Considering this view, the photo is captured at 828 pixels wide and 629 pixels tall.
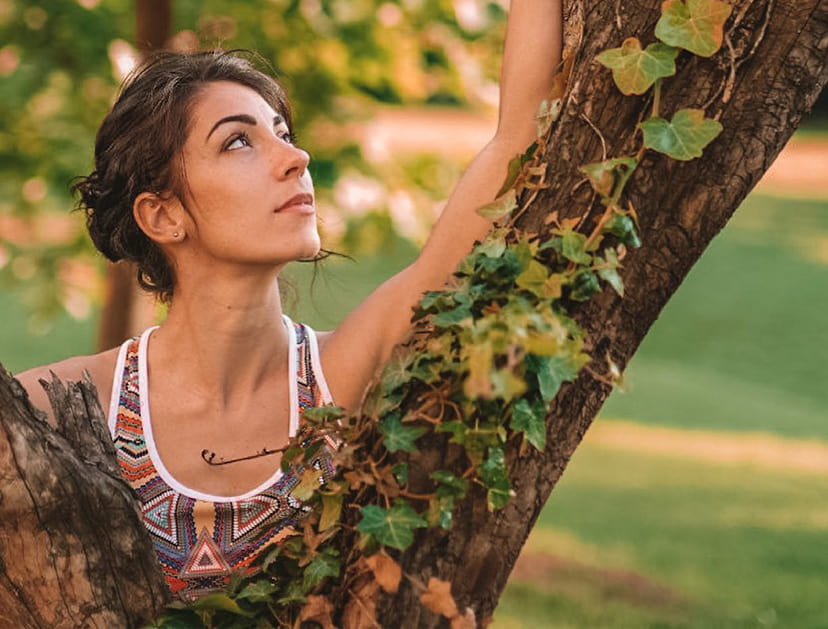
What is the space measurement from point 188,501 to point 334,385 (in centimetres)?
39

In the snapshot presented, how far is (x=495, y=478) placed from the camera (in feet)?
6.19

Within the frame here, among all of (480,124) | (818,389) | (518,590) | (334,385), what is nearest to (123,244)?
(334,385)

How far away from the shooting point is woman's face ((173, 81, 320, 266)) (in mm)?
2578

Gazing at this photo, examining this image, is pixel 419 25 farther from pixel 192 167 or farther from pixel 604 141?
pixel 604 141

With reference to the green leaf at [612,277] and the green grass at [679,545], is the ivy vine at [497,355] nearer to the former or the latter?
the green leaf at [612,277]

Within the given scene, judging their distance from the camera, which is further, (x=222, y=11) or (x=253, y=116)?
(x=222, y=11)

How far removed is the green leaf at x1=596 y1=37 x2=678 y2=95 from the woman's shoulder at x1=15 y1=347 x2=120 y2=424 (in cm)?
130

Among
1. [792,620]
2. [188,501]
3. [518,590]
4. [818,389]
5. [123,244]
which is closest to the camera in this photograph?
[188,501]

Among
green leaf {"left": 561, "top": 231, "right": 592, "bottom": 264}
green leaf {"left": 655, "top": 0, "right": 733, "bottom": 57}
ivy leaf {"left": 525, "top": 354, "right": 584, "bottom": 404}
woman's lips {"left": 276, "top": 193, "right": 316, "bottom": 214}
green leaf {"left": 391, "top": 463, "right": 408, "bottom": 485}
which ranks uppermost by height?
green leaf {"left": 655, "top": 0, "right": 733, "bottom": 57}

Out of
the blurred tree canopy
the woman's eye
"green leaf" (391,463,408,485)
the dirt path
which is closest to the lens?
"green leaf" (391,463,408,485)

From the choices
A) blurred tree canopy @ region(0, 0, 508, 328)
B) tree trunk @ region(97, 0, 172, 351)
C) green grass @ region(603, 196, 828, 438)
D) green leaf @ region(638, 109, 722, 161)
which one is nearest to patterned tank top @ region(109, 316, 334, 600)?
green leaf @ region(638, 109, 722, 161)

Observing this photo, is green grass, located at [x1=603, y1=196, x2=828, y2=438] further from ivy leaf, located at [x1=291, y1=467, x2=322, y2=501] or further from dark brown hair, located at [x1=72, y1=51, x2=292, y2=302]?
ivy leaf, located at [x1=291, y1=467, x2=322, y2=501]

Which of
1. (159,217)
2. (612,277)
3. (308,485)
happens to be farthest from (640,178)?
(159,217)

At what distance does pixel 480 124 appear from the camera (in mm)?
26344
